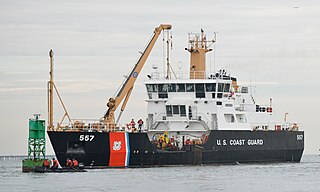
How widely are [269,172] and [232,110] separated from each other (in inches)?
286

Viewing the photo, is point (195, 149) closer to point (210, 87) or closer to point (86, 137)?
point (210, 87)

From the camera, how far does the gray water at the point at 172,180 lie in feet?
164

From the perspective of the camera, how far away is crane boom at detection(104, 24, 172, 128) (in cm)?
6438

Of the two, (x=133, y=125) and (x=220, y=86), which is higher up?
(x=220, y=86)

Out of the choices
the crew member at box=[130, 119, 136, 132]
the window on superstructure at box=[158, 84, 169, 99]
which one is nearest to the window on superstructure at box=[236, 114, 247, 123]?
the window on superstructure at box=[158, 84, 169, 99]

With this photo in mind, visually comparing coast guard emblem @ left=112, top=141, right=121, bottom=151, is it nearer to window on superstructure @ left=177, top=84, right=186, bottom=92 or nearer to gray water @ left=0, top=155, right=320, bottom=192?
gray water @ left=0, top=155, right=320, bottom=192

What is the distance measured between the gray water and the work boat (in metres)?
1.09

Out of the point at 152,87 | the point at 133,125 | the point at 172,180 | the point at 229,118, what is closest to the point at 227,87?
the point at 229,118

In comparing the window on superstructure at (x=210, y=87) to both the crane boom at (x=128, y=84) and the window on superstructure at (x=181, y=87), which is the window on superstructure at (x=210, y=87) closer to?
the window on superstructure at (x=181, y=87)

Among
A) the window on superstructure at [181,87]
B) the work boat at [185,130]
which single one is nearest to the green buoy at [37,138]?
the work boat at [185,130]

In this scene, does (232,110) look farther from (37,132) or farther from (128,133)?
(37,132)

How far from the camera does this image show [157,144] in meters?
62.2

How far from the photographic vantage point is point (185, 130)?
213 feet

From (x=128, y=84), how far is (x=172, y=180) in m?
15.2
